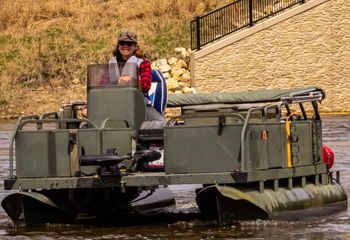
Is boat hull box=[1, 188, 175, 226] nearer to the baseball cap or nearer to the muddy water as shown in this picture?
the muddy water

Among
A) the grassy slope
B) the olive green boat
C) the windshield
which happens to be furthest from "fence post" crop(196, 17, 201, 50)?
the windshield

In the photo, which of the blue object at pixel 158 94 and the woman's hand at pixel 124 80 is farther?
the blue object at pixel 158 94

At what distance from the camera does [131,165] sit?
45.4 feet

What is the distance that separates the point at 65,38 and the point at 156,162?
3046 centimetres

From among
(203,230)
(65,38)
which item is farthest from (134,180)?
(65,38)

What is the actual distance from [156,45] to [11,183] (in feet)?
95.3

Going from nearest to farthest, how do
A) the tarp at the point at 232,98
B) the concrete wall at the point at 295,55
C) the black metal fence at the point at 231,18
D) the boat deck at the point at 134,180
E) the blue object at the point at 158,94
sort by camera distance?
the boat deck at the point at 134,180 < the blue object at the point at 158,94 < the tarp at the point at 232,98 < the concrete wall at the point at 295,55 < the black metal fence at the point at 231,18

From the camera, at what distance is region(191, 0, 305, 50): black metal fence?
1588 inches

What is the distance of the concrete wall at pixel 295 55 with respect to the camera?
4016 cm

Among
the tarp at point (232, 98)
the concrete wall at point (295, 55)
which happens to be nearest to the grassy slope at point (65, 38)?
the concrete wall at point (295, 55)

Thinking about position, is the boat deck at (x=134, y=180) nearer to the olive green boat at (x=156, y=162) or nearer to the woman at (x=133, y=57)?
the olive green boat at (x=156, y=162)

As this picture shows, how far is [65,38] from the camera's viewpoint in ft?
145

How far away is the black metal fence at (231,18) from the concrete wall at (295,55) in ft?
1.64

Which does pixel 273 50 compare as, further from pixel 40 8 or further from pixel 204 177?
pixel 204 177
